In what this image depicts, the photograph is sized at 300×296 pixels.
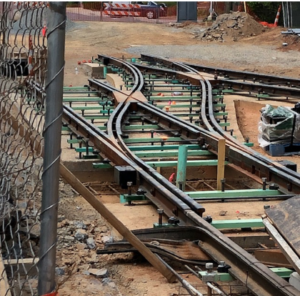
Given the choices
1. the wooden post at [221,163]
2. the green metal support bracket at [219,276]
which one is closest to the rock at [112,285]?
the green metal support bracket at [219,276]

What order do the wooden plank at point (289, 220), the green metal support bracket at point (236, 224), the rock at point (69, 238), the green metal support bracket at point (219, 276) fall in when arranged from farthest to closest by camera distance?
the green metal support bracket at point (236, 224) < the rock at point (69, 238) < the green metal support bracket at point (219, 276) < the wooden plank at point (289, 220)

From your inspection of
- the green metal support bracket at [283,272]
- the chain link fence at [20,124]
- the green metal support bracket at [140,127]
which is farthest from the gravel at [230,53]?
the chain link fence at [20,124]

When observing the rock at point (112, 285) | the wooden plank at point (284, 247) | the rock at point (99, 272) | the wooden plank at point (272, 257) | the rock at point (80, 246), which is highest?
the wooden plank at point (284, 247)

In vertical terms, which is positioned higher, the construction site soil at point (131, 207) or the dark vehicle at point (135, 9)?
the dark vehicle at point (135, 9)

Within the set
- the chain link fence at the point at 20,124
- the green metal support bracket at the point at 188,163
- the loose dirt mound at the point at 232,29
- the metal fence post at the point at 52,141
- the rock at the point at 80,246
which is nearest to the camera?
the metal fence post at the point at 52,141

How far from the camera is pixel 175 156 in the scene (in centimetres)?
946

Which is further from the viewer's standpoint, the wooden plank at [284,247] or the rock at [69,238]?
the rock at [69,238]

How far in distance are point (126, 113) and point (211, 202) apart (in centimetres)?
516

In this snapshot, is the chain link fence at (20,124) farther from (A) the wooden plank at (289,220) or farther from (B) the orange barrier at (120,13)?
(B) the orange barrier at (120,13)

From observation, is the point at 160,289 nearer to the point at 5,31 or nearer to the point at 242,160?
the point at 5,31

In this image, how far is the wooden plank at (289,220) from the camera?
14.4 feet

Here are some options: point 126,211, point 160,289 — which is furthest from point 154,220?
point 160,289

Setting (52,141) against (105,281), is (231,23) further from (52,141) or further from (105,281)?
(52,141)

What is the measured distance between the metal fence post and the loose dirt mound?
3130 centimetres
